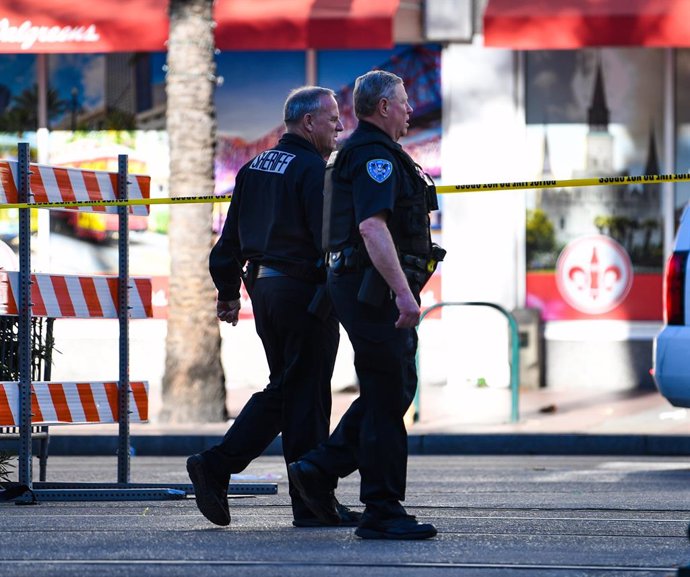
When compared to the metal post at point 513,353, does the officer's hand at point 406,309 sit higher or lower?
higher

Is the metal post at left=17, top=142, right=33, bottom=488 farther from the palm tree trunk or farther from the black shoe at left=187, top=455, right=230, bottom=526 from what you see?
the palm tree trunk

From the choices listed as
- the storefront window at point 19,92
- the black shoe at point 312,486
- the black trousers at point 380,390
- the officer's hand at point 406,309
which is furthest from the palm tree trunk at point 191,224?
the officer's hand at point 406,309

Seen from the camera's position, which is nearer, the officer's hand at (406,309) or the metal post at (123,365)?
the officer's hand at (406,309)

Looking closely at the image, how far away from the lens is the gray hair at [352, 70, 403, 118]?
599 cm

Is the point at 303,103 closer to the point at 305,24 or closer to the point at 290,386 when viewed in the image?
the point at 290,386

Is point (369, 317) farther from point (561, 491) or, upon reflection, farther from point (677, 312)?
point (677, 312)

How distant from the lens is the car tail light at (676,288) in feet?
29.8

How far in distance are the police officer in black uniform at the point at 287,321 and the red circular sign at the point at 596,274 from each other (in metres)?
9.01

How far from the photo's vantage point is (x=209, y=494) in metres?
6.34

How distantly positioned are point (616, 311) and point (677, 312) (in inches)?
245

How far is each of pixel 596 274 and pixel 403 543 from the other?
9830 mm

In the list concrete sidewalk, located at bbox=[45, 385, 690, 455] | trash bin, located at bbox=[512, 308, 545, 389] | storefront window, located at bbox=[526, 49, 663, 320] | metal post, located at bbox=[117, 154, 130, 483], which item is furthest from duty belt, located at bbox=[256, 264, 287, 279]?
storefront window, located at bbox=[526, 49, 663, 320]

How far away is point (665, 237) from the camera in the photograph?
15.3m

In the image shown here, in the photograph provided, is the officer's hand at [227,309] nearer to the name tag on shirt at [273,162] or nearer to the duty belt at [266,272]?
the duty belt at [266,272]
